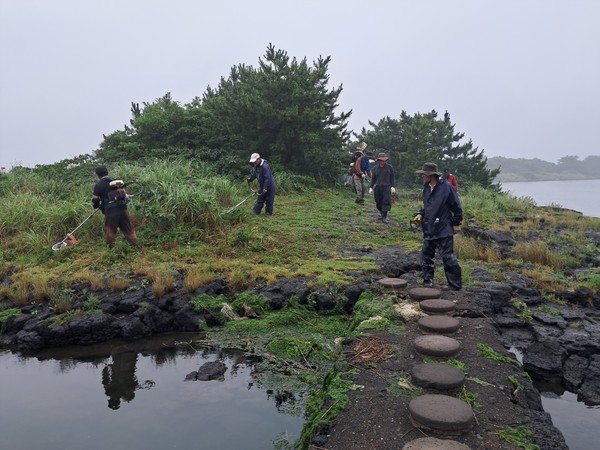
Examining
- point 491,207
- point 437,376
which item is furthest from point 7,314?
point 491,207

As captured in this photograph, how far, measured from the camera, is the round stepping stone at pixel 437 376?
155 inches

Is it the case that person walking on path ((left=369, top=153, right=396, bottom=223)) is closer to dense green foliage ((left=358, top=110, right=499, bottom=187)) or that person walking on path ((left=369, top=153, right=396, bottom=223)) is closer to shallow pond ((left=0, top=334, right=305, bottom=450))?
shallow pond ((left=0, top=334, right=305, bottom=450))

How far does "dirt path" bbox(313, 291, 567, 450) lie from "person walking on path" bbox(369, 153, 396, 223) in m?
7.25

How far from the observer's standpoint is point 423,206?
7.27 meters

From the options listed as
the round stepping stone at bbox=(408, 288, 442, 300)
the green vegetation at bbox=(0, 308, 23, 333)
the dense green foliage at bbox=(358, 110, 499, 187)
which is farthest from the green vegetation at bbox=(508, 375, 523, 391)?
the dense green foliage at bbox=(358, 110, 499, 187)

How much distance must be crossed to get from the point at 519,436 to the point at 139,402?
4.19 m

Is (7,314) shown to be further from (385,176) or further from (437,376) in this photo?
(385,176)

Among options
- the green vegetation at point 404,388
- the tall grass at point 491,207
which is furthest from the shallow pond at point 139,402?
the tall grass at point 491,207

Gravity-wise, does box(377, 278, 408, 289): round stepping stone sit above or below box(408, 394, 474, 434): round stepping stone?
above

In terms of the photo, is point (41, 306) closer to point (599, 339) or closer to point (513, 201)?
point (599, 339)

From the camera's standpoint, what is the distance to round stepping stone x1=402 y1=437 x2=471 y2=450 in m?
3.09

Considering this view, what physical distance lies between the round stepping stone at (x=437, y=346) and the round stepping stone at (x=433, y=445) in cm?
148

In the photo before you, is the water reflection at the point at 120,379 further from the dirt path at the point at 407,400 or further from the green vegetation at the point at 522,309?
the green vegetation at the point at 522,309

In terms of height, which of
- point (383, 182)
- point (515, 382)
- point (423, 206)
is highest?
point (383, 182)
